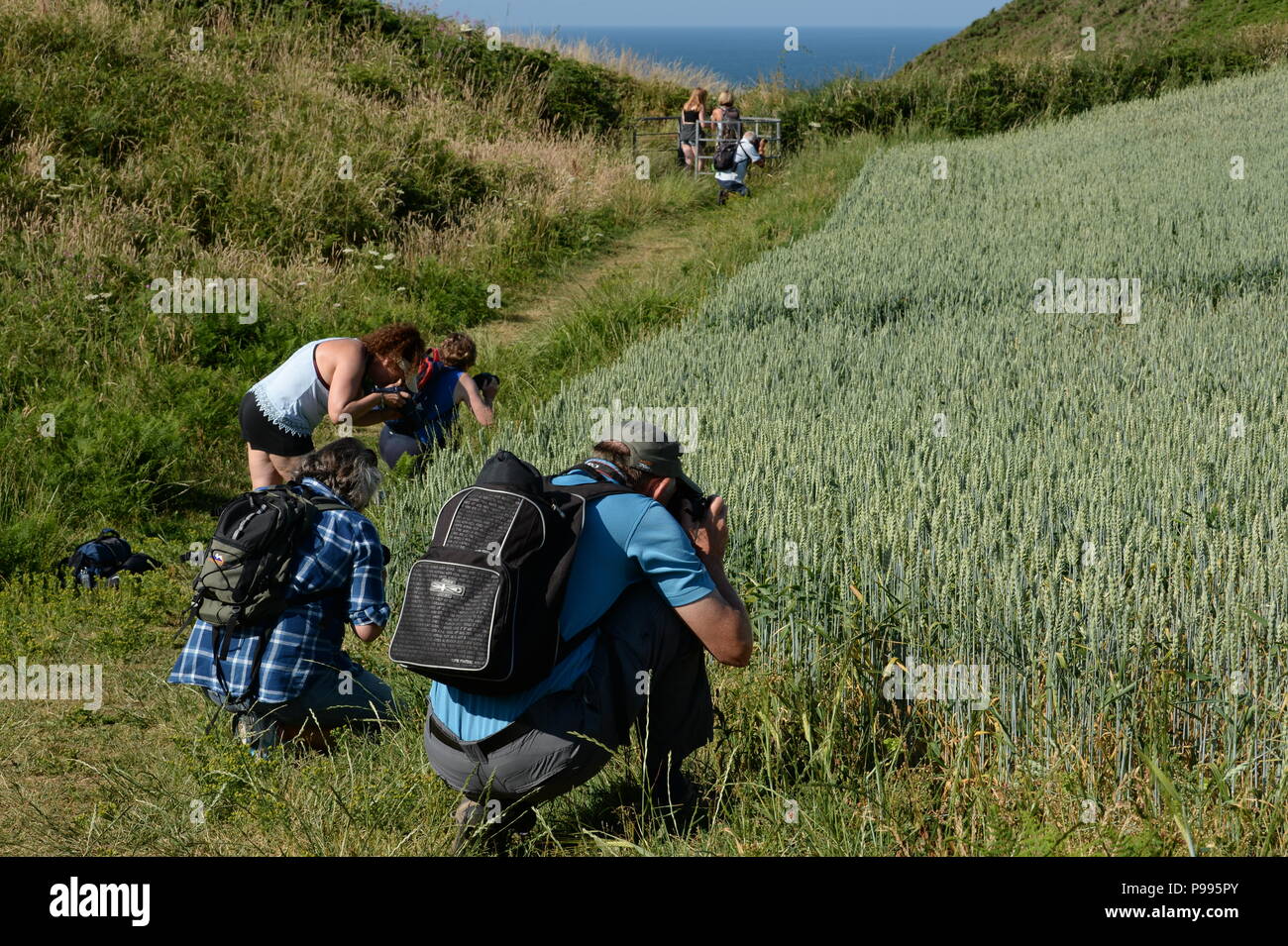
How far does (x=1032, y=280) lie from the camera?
8562 millimetres

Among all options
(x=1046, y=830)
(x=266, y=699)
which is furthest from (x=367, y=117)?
(x=1046, y=830)

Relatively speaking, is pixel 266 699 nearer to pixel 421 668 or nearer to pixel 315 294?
pixel 421 668

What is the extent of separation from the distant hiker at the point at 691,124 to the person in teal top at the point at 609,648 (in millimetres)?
13803

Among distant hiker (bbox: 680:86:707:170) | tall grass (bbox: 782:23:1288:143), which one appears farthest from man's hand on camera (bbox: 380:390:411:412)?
tall grass (bbox: 782:23:1288:143)

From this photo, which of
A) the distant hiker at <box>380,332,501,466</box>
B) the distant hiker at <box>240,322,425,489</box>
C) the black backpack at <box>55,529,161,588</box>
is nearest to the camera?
the black backpack at <box>55,529,161,588</box>

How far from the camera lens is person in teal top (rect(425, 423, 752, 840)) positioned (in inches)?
107

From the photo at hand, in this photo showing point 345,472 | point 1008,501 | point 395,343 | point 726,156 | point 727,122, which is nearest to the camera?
point 345,472

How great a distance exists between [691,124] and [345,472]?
13707mm

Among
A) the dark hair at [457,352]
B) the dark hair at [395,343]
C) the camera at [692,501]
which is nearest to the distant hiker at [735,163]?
the dark hair at [457,352]

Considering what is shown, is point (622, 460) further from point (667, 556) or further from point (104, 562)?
point (104, 562)

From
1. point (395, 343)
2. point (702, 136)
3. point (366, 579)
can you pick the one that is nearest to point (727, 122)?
point (702, 136)

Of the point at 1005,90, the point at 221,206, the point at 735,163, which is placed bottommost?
the point at 221,206

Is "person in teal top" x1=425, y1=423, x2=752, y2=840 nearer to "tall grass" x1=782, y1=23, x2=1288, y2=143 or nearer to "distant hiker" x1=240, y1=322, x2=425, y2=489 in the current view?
"distant hiker" x1=240, y1=322, x2=425, y2=489

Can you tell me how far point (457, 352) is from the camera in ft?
20.2
